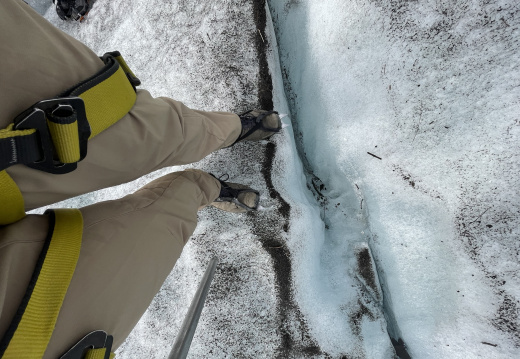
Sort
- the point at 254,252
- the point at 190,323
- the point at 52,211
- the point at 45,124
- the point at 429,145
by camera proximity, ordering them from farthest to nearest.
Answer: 1. the point at 254,252
2. the point at 429,145
3. the point at 190,323
4. the point at 52,211
5. the point at 45,124

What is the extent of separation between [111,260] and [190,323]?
3.64 ft

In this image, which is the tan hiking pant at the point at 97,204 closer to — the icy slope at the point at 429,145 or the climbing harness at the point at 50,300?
the climbing harness at the point at 50,300

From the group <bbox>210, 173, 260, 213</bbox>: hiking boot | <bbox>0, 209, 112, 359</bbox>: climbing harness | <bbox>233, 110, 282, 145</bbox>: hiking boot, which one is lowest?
<bbox>0, 209, 112, 359</bbox>: climbing harness

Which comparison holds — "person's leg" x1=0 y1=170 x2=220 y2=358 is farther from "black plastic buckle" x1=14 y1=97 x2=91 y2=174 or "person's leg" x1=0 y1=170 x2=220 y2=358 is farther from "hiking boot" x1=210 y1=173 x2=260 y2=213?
"hiking boot" x1=210 y1=173 x2=260 y2=213

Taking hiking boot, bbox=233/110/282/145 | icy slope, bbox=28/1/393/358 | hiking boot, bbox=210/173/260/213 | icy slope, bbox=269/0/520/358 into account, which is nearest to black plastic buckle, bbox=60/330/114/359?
hiking boot, bbox=210/173/260/213

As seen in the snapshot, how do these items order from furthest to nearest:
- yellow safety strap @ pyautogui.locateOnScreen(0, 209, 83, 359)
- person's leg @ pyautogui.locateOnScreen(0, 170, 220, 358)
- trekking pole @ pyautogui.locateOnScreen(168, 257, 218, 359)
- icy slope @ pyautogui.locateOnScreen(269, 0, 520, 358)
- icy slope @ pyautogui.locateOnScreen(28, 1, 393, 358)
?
icy slope @ pyautogui.locateOnScreen(28, 1, 393, 358) → icy slope @ pyautogui.locateOnScreen(269, 0, 520, 358) → trekking pole @ pyautogui.locateOnScreen(168, 257, 218, 359) → person's leg @ pyautogui.locateOnScreen(0, 170, 220, 358) → yellow safety strap @ pyautogui.locateOnScreen(0, 209, 83, 359)

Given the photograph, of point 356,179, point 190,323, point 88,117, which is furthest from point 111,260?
point 356,179

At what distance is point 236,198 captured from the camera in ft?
8.09

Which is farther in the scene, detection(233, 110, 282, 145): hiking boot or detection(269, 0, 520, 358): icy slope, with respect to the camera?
detection(233, 110, 282, 145): hiking boot

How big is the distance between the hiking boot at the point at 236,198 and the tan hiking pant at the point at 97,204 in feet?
1.88

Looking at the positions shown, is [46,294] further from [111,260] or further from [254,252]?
[254,252]

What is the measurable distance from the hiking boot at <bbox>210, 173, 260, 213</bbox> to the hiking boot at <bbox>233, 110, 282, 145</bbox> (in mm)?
388

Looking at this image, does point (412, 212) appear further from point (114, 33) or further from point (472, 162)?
point (114, 33)

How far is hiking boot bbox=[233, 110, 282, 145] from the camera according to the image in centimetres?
245
